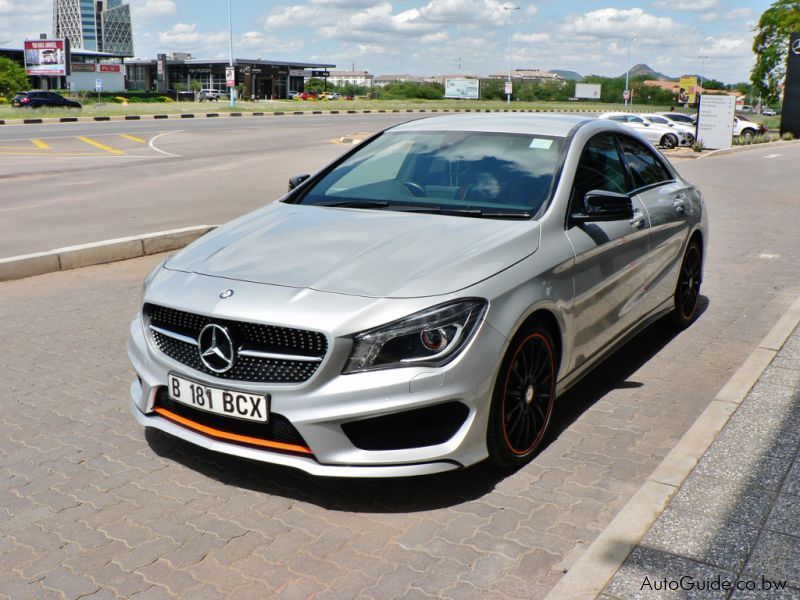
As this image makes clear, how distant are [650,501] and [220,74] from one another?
4978 inches

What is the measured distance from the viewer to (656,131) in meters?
33.2

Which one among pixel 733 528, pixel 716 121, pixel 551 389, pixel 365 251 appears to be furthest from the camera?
pixel 716 121

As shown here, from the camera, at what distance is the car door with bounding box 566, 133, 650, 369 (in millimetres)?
4406

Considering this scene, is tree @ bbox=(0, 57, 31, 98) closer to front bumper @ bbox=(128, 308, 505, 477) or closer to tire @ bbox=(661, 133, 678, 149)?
tire @ bbox=(661, 133, 678, 149)

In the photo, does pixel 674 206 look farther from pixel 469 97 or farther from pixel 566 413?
pixel 469 97

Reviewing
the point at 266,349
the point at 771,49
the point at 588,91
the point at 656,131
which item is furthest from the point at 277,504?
the point at 588,91

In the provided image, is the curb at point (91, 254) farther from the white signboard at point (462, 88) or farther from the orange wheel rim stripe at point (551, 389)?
the white signboard at point (462, 88)

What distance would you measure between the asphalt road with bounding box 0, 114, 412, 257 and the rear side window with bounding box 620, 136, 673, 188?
6.56 metres

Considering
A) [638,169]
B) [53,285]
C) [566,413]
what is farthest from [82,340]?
[638,169]

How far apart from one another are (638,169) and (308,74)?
129 meters

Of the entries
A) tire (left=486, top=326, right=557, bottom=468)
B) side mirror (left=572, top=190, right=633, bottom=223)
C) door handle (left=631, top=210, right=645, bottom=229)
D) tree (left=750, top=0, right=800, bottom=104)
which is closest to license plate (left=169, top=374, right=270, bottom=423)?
tire (left=486, top=326, right=557, bottom=468)

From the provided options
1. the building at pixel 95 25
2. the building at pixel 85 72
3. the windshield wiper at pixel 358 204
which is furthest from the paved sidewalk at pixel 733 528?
the building at pixel 95 25

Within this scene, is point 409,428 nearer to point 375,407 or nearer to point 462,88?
point 375,407

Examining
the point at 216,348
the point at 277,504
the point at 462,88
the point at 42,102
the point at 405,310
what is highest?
the point at 462,88
